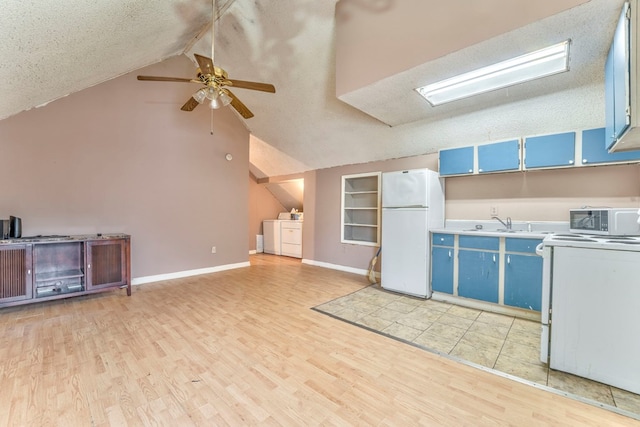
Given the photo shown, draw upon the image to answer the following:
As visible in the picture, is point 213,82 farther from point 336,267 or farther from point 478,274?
point 336,267

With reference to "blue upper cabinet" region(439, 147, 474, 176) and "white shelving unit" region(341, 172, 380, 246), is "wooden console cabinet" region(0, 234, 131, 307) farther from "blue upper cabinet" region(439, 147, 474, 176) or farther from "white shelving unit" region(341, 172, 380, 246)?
"blue upper cabinet" region(439, 147, 474, 176)

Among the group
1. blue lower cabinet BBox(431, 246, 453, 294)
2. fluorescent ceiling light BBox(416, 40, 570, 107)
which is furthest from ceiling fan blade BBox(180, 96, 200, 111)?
blue lower cabinet BBox(431, 246, 453, 294)

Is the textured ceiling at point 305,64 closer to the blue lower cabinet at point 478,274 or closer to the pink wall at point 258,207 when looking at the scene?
the blue lower cabinet at point 478,274

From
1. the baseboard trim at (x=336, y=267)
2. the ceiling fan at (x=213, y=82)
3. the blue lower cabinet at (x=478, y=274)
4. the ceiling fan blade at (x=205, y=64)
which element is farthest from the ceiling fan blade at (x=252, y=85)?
the baseboard trim at (x=336, y=267)

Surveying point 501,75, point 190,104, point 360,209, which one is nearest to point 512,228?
point 501,75

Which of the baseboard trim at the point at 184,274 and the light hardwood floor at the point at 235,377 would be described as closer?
the light hardwood floor at the point at 235,377

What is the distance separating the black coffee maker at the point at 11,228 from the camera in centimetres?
295

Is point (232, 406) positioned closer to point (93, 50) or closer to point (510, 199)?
point (93, 50)

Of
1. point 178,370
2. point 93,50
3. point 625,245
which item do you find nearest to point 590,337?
point 625,245

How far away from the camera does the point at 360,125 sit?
4.00 meters

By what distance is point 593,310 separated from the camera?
176cm

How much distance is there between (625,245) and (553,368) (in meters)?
0.98

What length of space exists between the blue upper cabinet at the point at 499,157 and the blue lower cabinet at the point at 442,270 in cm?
116

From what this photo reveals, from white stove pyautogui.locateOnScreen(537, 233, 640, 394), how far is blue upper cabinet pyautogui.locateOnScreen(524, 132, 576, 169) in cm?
138
